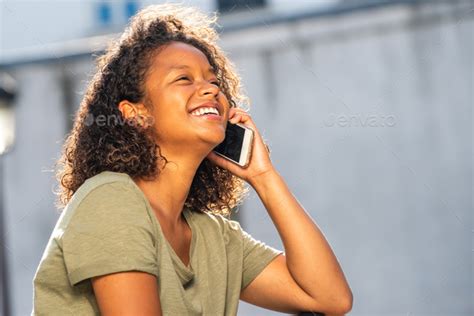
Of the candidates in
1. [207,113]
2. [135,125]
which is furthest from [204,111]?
[135,125]

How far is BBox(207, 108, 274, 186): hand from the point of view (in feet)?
7.18

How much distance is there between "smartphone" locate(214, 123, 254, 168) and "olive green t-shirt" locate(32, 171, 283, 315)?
0.25 m

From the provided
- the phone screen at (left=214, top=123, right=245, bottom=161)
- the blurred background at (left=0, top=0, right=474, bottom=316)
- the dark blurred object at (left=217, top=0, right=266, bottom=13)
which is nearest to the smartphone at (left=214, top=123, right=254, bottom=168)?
the phone screen at (left=214, top=123, right=245, bottom=161)

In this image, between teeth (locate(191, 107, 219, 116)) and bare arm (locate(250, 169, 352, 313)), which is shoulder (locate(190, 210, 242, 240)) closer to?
bare arm (locate(250, 169, 352, 313))

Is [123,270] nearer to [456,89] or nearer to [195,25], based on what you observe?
[195,25]

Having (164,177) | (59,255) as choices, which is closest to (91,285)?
(59,255)

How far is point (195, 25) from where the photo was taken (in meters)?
2.29

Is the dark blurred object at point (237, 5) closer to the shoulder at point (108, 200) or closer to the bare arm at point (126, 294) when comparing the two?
the shoulder at point (108, 200)

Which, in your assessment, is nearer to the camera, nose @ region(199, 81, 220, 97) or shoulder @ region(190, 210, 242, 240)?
nose @ region(199, 81, 220, 97)

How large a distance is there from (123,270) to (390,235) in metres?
6.26

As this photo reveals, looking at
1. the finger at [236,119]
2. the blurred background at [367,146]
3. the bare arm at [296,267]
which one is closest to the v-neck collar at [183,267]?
the bare arm at [296,267]

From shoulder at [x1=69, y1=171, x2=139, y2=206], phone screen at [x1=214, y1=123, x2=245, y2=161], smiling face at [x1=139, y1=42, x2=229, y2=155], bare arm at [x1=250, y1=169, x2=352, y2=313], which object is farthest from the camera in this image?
phone screen at [x1=214, y1=123, x2=245, y2=161]

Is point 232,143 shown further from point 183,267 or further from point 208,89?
point 183,267

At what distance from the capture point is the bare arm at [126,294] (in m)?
1.69
